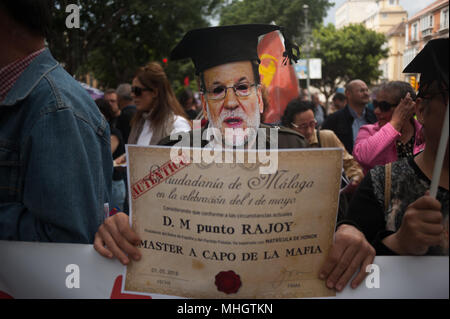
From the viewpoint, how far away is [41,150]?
4.46 feet

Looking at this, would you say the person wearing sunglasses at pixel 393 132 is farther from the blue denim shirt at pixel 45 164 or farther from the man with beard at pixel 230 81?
the blue denim shirt at pixel 45 164

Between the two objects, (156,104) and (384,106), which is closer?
(384,106)

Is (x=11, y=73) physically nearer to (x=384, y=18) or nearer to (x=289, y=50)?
(x=289, y=50)

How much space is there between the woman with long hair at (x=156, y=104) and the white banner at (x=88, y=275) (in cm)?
176

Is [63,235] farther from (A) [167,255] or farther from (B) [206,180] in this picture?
(B) [206,180]

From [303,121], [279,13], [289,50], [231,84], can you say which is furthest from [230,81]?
[303,121]

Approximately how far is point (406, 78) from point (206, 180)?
1.05 metres

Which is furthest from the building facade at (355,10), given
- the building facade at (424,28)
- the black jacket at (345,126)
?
the black jacket at (345,126)

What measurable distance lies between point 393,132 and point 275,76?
2.07 feet

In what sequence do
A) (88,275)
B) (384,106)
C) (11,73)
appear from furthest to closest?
1. (384,106)
2. (11,73)
3. (88,275)

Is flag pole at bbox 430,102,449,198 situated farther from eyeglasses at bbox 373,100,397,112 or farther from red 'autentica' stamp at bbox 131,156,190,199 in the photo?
eyeglasses at bbox 373,100,397,112

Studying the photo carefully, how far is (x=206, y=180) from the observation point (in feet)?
3.78

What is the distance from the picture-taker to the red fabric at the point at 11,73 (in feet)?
4.84

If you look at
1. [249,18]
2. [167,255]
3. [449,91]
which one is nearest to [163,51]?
[249,18]
